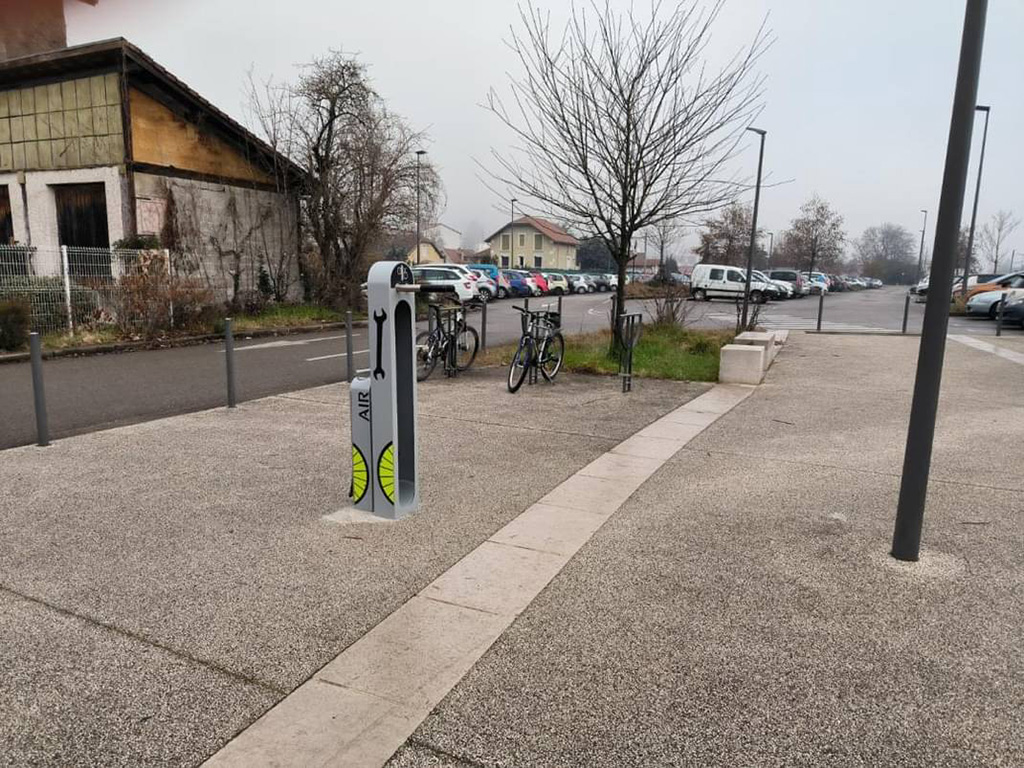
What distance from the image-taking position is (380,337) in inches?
171

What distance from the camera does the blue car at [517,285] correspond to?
4138 cm

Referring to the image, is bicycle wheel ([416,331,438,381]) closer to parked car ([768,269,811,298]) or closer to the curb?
the curb

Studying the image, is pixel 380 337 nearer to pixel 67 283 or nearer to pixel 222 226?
pixel 67 283

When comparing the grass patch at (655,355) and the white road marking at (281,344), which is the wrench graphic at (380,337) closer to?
the grass patch at (655,355)

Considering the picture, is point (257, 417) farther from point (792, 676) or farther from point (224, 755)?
point (792, 676)

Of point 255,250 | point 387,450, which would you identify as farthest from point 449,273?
point 387,450

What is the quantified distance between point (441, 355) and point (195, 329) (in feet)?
27.2

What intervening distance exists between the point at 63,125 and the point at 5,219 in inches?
136

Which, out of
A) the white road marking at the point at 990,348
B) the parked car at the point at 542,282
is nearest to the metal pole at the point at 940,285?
the white road marking at the point at 990,348

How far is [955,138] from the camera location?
3.58m

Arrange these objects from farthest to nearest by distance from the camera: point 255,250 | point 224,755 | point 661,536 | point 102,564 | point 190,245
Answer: point 255,250, point 190,245, point 661,536, point 102,564, point 224,755

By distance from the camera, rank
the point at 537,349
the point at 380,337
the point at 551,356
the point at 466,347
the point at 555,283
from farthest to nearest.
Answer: the point at 555,283 → the point at 466,347 → the point at 551,356 → the point at 537,349 → the point at 380,337

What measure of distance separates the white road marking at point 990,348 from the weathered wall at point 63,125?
20199 mm

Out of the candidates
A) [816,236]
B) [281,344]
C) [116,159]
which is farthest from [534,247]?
[281,344]
